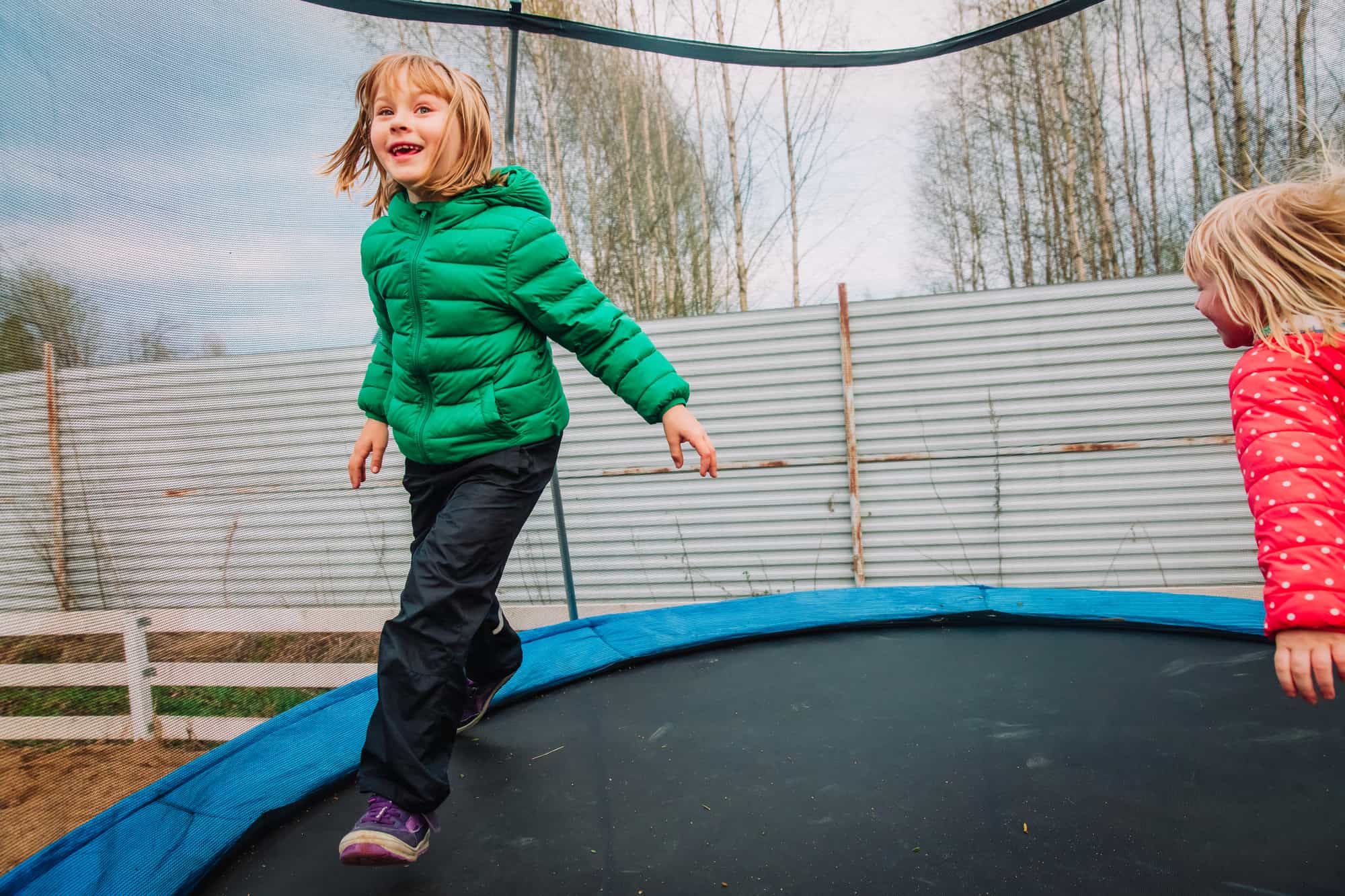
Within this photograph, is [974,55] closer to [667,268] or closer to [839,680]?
[667,268]

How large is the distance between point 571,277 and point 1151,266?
2477 millimetres

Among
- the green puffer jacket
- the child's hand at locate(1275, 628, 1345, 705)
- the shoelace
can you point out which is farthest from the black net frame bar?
the child's hand at locate(1275, 628, 1345, 705)

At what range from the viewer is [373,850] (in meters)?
0.83

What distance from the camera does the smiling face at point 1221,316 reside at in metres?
0.83

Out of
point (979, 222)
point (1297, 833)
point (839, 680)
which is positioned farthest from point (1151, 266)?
point (1297, 833)

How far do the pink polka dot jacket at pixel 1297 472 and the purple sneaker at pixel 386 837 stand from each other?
84 cm

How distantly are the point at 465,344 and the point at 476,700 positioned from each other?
0.62 m

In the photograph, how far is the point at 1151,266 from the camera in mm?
2740

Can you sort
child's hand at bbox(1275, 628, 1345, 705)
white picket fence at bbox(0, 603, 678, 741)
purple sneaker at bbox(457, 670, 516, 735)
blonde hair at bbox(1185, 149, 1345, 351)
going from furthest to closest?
purple sneaker at bbox(457, 670, 516, 735)
white picket fence at bbox(0, 603, 678, 741)
blonde hair at bbox(1185, 149, 1345, 351)
child's hand at bbox(1275, 628, 1345, 705)

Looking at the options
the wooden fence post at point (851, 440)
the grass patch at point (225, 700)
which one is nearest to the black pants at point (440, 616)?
the grass patch at point (225, 700)

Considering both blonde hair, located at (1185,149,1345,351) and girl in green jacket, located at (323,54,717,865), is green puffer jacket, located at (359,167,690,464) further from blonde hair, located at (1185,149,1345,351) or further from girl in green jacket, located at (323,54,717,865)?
blonde hair, located at (1185,149,1345,351)

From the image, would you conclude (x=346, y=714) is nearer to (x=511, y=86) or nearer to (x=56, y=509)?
(x=56, y=509)

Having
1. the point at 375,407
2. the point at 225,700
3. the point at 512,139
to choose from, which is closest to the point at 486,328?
the point at 375,407

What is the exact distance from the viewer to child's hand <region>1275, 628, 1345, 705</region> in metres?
0.64
